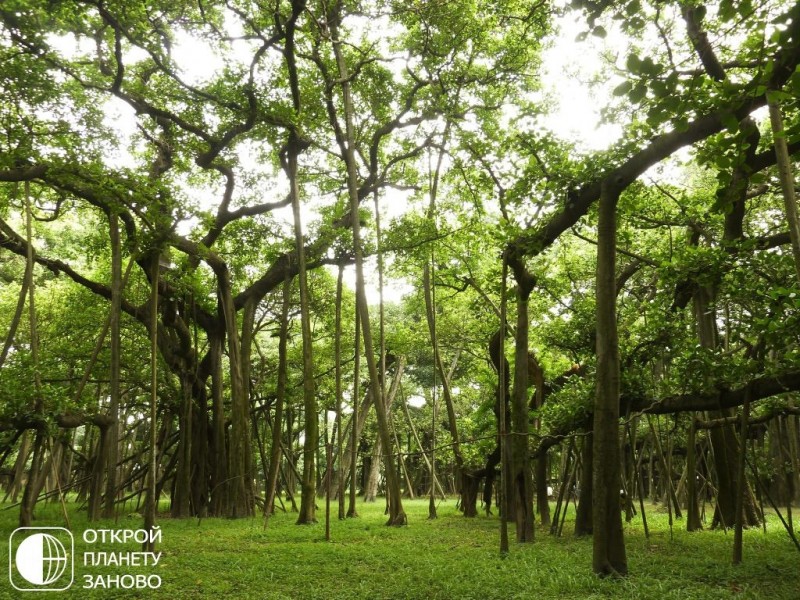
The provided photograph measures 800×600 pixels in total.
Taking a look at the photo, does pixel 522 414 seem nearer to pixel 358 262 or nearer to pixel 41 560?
pixel 358 262

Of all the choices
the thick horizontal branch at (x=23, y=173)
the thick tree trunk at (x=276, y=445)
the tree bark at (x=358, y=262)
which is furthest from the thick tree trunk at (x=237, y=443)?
the thick horizontal branch at (x=23, y=173)

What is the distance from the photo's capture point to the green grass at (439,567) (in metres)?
4.75

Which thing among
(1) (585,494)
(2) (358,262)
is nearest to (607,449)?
(1) (585,494)

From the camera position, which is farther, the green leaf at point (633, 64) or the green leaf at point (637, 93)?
the green leaf at point (637, 93)

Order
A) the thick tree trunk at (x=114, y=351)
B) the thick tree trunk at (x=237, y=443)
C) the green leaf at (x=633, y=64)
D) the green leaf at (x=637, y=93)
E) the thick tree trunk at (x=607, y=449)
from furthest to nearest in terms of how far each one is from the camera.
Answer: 1. the thick tree trunk at (x=237, y=443)
2. the thick tree trunk at (x=114, y=351)
3. the thick tree trunk at (x=607, y=449)
4. the green leaf at (x=637, y=93)
5. the green leaf at (x=633, y=64)

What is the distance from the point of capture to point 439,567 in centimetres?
593

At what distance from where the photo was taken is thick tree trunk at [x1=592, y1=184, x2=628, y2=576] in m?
4.98

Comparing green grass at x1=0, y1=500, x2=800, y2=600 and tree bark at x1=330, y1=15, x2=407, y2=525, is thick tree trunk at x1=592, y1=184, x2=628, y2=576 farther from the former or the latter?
tree bark at x1=330, y1=15, x2=407, y2=525

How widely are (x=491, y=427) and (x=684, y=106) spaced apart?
36.0ft

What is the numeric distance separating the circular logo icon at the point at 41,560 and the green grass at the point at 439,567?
0.22 m

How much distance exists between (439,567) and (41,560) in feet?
14.2

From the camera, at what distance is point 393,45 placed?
1049 centimetres

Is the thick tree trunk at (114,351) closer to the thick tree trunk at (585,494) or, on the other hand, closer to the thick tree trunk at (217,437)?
the thick tree trunk at (217,437)

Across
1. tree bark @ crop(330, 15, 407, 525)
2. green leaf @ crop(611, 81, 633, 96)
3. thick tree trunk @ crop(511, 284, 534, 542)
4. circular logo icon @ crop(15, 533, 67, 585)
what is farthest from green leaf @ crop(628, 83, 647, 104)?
tree bark @ crop(330, 15, 407, 525)
